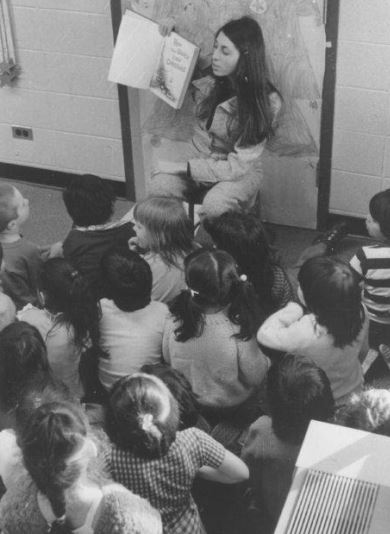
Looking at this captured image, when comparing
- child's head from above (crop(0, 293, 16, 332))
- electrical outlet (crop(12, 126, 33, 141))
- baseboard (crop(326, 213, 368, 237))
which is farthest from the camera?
electrical outlet (crop(12, 126, 33, 141))

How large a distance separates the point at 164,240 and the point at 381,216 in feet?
2.61

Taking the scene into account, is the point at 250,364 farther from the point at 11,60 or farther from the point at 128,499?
A: the point at 11,60

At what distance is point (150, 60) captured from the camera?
11.7 ft

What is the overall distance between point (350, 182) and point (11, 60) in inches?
74.0

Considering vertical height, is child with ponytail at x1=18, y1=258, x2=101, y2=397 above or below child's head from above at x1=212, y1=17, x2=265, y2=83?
below

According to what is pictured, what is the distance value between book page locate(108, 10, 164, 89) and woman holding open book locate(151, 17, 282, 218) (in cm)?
8

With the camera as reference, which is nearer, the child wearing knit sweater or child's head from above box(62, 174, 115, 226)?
the child wearing knit sweater

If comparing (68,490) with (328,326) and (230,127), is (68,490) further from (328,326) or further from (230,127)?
(230,127)

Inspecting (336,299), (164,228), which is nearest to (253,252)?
(164,228)

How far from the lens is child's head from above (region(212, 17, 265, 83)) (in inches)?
131

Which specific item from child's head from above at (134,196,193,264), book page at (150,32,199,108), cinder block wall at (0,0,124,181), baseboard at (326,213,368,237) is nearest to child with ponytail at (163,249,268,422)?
child's head from above at (134,196,193,264)

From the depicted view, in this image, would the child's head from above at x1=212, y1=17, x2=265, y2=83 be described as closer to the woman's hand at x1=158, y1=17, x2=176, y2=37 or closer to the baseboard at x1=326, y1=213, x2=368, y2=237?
the woman's hand at x1=158, y1=17, x2=176, y2=37

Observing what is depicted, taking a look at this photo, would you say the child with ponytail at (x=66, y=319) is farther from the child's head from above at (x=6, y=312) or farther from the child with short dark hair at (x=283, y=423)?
the child with short dark hair at (x=283, y=423)

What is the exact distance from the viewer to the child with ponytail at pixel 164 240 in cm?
284
